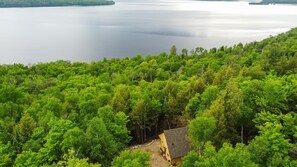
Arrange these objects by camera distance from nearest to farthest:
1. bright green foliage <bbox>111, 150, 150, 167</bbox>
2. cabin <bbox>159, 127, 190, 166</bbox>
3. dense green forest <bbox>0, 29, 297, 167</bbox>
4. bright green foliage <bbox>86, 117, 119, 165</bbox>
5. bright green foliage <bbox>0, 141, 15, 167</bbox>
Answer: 1. bright green foliage <bbox>111, 150, 150, 167</bbox>
2. dense green forest <bbox>0, 29, 297, 167</bbox>
3. bright green foliage <bbox>86, 117, 119, 165</bbox>
4. bright green foliage <bbox>0, 141, 15, 167</bbox>
5. cabin <bbox>159, 127, 190, 166</bbox>

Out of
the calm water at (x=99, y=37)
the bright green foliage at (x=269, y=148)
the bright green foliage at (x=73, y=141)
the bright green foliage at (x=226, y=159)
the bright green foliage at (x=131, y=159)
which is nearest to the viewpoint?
the bright green foliage at (x=226, y=159)

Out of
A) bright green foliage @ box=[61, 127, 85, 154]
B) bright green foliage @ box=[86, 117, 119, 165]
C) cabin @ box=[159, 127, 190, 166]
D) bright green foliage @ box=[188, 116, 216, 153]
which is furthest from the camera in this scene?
cabin @ box=[159, 127, 190, 166]

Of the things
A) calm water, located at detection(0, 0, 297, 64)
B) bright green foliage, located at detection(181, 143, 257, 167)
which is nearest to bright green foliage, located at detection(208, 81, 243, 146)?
bright green foliage, located at detection(181, 143, 257, 167)

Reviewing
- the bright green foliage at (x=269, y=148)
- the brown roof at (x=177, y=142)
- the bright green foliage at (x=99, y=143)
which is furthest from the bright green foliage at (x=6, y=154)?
the bright green foliage at (x=269, y=148)

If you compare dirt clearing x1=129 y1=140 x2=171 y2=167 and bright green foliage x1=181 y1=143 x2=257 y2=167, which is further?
dirt clearing x1=129 y1=140 x2=171 y2=167

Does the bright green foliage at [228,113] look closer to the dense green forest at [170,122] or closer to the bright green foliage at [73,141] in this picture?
the dense green forest at [170,122]

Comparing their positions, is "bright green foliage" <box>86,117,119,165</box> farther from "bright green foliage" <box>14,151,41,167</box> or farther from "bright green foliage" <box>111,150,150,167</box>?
"bright green foliage" <box>111,150,150,167</box>

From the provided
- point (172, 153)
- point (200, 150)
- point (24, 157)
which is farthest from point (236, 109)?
point (24, 157)

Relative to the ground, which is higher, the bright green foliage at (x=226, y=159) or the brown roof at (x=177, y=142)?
the bright green foliage at (x=226, y=159)
